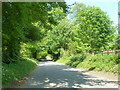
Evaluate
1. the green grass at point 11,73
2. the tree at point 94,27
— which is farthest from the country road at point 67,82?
the tree at point 94,27

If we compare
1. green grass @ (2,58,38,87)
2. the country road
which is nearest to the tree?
the country road

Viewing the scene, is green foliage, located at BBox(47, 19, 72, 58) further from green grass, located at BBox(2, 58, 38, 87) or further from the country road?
the country road

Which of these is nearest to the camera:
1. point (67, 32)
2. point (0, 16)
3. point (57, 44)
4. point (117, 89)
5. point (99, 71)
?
point (0, 16)

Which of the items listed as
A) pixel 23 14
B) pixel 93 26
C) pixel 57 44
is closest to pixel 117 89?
pixel 23 14

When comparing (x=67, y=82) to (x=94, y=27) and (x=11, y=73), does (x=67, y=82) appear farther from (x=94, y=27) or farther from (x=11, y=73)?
(x=94, y=27)

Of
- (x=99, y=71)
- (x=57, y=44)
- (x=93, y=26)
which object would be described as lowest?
(x=99, y=71)

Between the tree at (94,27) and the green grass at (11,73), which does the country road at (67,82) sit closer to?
the green grass at (11,73)

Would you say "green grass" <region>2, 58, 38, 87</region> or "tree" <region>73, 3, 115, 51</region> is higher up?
"tree" <region>73, 3, 115, 51</region>

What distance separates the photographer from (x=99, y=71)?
1147 centimetres

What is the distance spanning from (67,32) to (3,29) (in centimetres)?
3602

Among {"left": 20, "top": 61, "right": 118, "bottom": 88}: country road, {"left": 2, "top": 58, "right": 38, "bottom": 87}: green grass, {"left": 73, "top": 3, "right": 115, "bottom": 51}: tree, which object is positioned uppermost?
{"left": 73, "top": 3, "right": 115, "bottom": 51}: tree

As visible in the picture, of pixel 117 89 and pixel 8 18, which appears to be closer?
pixel 8 18

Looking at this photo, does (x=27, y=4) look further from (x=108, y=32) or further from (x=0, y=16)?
(x=108, y=32)

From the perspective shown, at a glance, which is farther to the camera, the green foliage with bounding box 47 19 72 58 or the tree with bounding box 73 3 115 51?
the green foliage with bounding box 47 19 72 58
